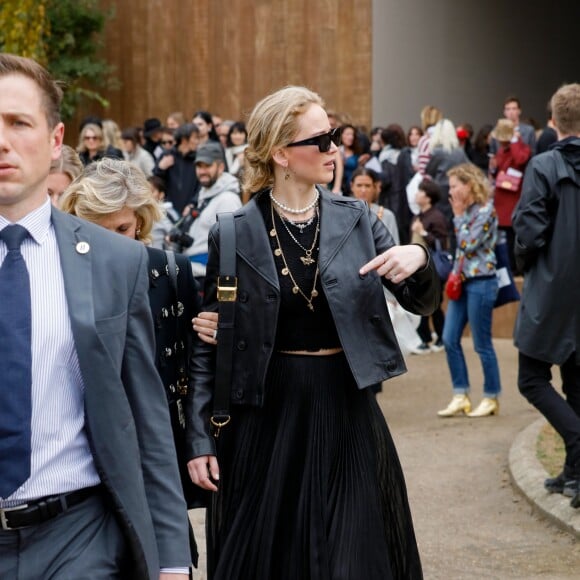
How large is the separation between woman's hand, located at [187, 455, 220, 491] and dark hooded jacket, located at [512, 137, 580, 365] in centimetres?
325

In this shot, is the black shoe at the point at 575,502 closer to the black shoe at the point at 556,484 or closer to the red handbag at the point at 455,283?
the black shoe at the point at 556,484

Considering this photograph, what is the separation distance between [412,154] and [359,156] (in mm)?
1113

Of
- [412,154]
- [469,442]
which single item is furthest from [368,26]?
[469,442]

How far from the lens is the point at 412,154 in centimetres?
1670

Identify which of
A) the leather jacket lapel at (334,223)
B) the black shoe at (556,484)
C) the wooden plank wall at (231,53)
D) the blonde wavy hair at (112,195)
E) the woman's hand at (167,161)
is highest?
the wooden plank wall at (231,53)

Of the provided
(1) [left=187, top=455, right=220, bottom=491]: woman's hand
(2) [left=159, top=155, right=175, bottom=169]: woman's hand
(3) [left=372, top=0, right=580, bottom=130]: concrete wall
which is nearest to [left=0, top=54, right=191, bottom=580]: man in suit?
(1) [left=187, top=455, right=220, bottom=491]: woman's hand

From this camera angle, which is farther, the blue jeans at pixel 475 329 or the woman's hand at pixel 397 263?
the blue jeans at pixel 475 329

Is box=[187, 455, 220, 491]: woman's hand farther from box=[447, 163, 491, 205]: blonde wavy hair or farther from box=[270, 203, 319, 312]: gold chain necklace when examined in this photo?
box=[447, 163, 491, 205]: blonde wavy hair

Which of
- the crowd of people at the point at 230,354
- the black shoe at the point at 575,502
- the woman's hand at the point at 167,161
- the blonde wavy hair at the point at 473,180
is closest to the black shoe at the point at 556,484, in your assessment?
the crowd of people at the point at 230,354

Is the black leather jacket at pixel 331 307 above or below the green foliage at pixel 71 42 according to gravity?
below

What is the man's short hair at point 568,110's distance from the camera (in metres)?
7.43

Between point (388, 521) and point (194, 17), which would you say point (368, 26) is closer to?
point (194, 17)

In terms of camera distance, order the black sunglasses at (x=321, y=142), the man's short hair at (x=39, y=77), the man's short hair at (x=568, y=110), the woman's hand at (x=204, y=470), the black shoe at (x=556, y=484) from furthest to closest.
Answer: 1. the black shoe at (x=556, y=484)
2. the man's short hair at (x=568, y=110)
3. the black sunglasses at (x=321, y=142)
4. the woman's hand at (x=204, y=470)
5. the man's short hair at (x=39, y=77)

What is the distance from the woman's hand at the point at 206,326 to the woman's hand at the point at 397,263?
60 cm
